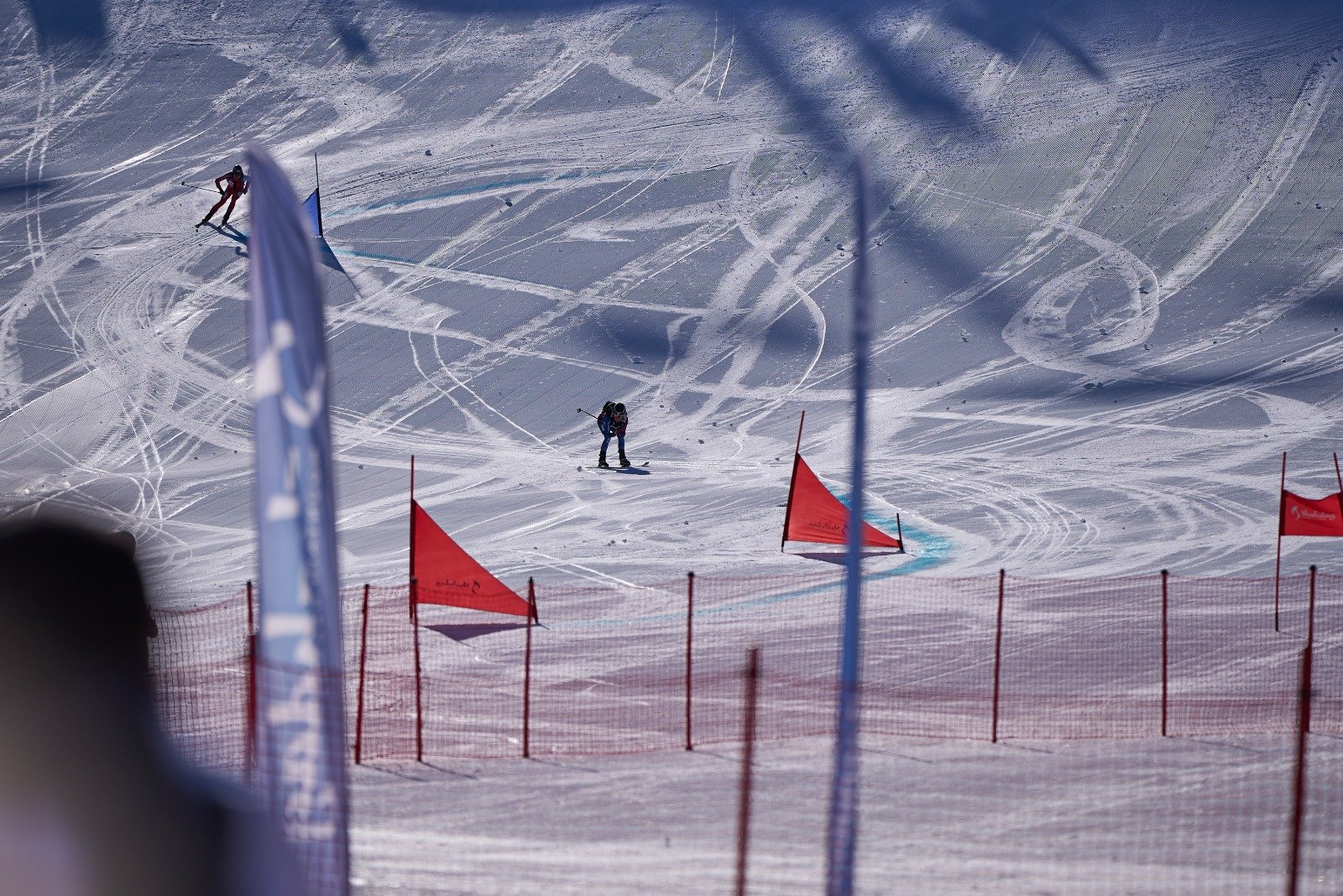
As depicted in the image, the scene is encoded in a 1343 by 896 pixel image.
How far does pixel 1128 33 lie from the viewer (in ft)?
109

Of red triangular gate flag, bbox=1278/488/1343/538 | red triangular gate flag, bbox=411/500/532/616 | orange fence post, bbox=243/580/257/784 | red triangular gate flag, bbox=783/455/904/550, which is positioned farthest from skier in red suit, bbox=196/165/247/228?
orange fence post, bbox=243/580/257/784

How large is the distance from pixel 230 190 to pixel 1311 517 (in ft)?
63.3

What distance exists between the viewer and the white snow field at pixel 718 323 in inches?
327

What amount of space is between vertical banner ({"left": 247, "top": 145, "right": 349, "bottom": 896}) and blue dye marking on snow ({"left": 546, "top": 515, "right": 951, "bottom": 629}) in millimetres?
9182

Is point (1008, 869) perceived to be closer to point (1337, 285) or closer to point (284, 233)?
point (284, 233)

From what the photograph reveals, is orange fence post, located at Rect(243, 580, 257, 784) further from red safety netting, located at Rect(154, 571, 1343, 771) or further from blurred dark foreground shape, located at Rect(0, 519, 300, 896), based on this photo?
blurred dark foreground shape, located at Rect(0, 519, 300, 896)

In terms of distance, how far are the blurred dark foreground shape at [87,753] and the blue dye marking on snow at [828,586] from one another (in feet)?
36.5

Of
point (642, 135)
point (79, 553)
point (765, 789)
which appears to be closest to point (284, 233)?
point (79, 553)

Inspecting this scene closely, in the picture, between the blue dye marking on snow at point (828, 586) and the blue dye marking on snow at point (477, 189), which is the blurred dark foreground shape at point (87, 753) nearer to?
the blue dye marking on snow at point (828, 586)

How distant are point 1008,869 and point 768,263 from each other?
20936 mm

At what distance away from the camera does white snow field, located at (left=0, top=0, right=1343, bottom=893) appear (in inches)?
327

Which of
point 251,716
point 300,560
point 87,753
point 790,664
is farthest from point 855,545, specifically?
point 790,664

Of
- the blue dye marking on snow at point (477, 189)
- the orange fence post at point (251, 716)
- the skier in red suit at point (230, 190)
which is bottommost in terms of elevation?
the orange fence post at point (251, 716)

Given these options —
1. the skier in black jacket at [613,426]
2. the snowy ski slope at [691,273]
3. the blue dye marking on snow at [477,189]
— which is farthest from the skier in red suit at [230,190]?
the skier in black jacket at [613,426]
